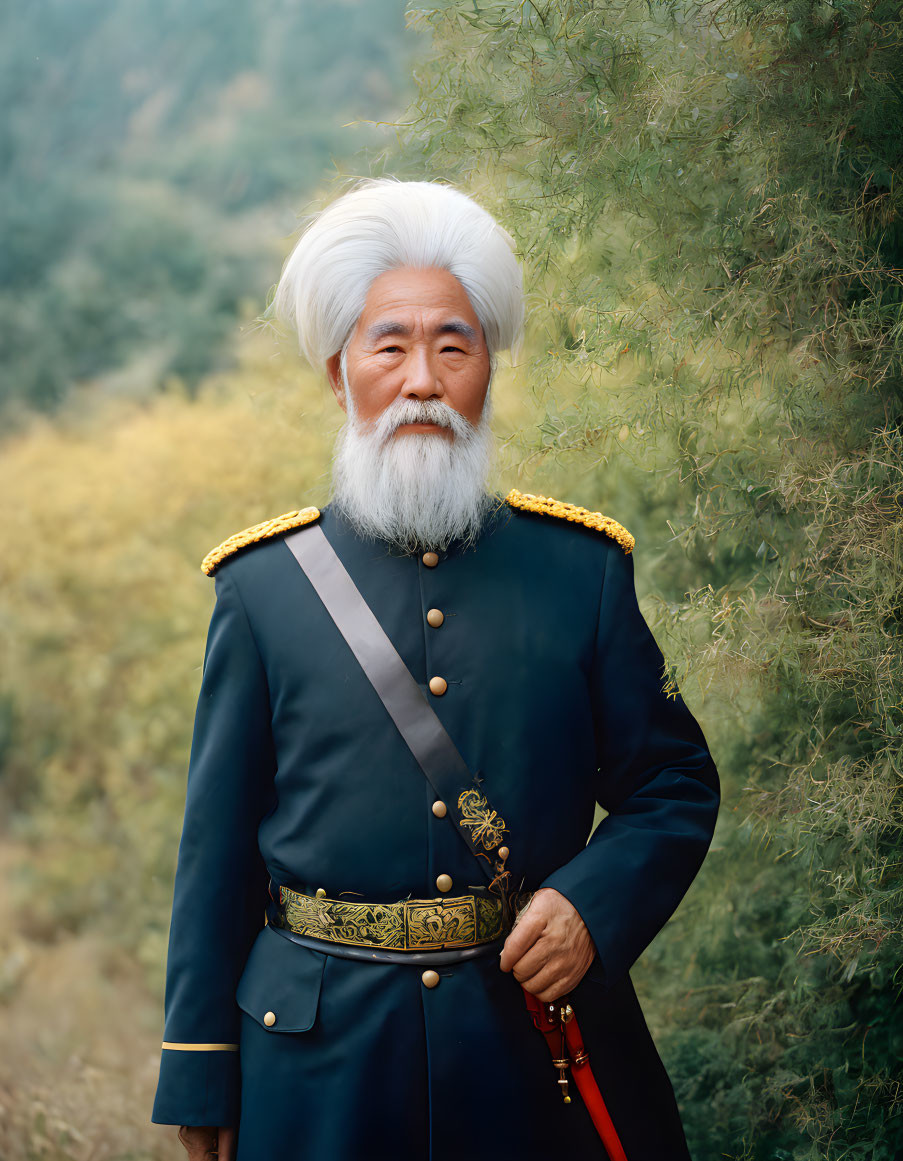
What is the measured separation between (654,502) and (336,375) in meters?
1.75

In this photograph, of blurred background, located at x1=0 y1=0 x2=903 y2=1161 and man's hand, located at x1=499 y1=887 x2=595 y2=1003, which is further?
blurred background, located at x1=0 y1=0 x2=903 y2=1161

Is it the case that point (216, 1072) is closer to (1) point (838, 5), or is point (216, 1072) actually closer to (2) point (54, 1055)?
(1) point (838, 5)

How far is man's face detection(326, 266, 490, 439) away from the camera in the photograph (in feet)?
6.81

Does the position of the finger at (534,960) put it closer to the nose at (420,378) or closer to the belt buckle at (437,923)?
the belt buckle at (437,923)

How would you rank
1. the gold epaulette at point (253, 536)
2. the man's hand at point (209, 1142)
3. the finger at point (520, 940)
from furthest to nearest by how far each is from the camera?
the gold epaulette at point (253, 536) < the man's hand at point (209, 1142) < the finger at point (520, 940)

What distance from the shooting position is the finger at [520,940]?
6.27 ft

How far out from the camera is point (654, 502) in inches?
148

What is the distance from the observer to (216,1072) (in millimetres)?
2014

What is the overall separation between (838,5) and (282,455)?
3.31m

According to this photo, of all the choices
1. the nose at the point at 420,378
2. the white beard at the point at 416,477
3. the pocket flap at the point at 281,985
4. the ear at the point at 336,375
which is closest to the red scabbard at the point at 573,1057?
the pocket flap at the point at 281,985

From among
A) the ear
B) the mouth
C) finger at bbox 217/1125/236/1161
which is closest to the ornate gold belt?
finger at bbox 217/1125/236/1161

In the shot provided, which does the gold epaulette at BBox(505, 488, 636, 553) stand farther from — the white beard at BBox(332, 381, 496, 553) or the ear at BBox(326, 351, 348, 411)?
the ear at BBox(326, 351, 348, 411)

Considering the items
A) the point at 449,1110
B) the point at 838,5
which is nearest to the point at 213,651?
the point at 449,1110

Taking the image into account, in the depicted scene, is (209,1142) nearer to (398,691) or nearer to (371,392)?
(398,691)
